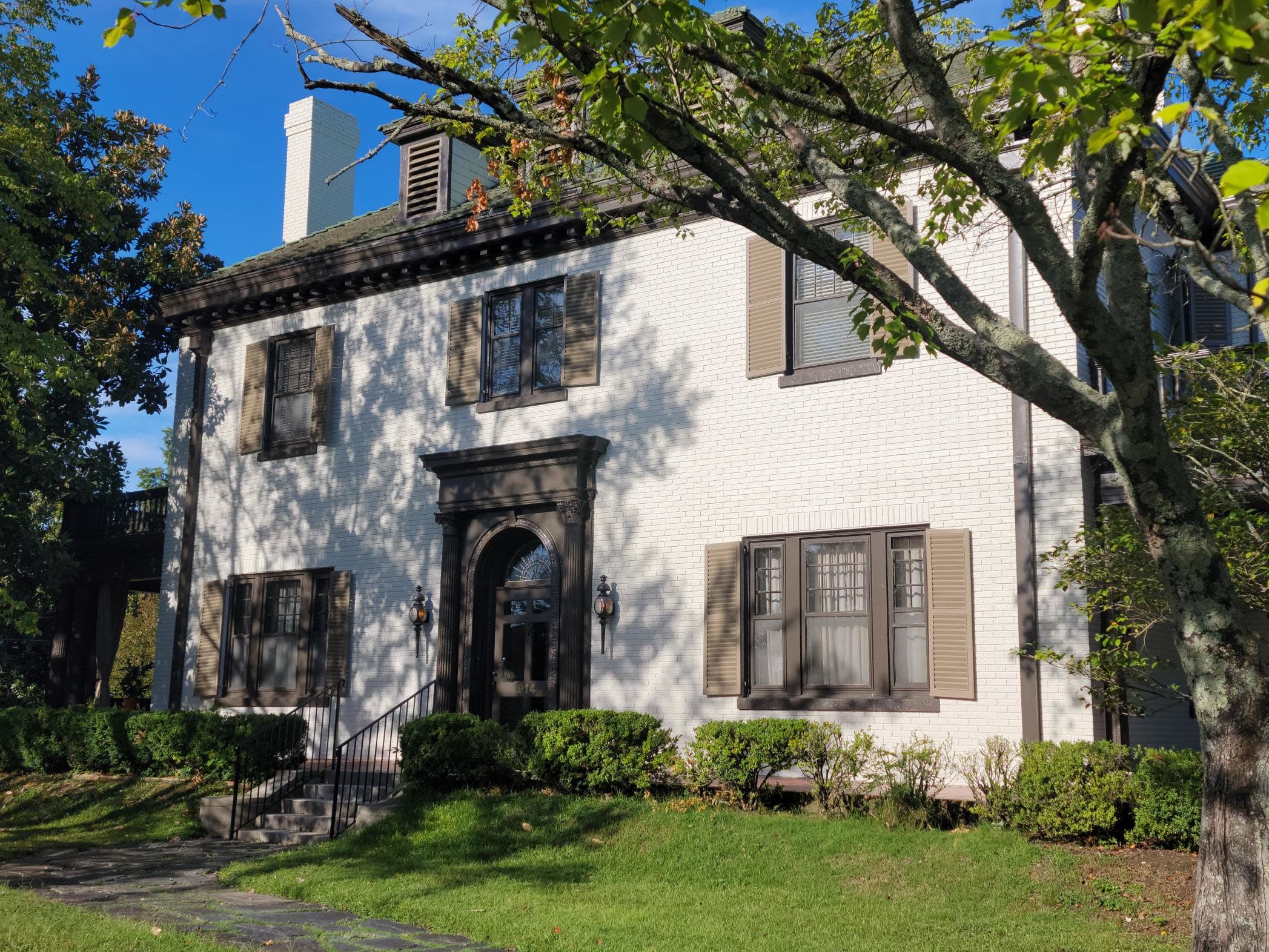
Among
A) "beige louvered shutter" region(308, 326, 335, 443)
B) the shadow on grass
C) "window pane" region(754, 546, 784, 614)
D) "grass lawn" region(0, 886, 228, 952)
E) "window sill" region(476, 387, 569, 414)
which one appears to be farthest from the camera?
"beige louvered shutter" region(308, 326, 335, 443)

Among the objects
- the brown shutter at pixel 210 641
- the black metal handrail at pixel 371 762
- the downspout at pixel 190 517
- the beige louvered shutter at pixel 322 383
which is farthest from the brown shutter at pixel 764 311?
the downspout at pixel 190 517

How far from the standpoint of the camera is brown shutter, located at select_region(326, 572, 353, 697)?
16906 mm

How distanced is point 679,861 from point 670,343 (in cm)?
662

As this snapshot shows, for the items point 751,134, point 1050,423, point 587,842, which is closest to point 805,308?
point 1050,423

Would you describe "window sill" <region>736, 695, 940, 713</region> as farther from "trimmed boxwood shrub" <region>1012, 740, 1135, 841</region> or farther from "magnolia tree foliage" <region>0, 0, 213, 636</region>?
"magnolia tree foliage" <region>0, 0, 213, 636</region>

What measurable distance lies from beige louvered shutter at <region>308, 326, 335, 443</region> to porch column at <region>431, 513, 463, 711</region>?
111 inches

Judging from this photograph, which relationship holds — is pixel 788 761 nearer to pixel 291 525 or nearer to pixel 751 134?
pixel 751 134

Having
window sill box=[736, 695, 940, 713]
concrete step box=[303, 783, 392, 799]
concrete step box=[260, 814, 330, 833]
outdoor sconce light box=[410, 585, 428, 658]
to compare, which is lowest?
concrete step box=[260, 814, 330, 833]

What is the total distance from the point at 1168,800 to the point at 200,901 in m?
8.03

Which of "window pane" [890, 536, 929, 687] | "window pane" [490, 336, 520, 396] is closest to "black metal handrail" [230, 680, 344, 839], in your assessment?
"window pane" [490, 336, 520, 396]

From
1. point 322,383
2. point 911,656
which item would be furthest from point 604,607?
point 322,383

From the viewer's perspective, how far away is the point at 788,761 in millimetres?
11969

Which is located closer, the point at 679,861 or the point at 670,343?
the point at 679,861

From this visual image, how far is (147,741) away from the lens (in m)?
16.9
